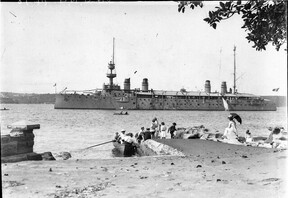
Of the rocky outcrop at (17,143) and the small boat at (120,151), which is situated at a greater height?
the rocky outcrop at (17,143)

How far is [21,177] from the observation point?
648 centimetres

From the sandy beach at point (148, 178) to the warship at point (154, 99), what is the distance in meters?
80.4

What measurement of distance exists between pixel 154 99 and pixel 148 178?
9062cm

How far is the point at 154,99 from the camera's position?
97250 millimetres

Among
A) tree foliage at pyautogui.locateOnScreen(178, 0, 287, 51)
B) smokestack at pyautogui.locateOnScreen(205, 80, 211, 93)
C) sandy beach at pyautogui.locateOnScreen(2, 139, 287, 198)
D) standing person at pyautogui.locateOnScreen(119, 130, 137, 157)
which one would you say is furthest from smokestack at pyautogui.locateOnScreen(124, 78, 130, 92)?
tree foliage at pyautogui.locateOnScreen(178, 0, 287, 51)

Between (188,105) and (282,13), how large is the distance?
9561cm

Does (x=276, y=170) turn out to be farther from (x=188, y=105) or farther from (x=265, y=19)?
(x=188, y=105)

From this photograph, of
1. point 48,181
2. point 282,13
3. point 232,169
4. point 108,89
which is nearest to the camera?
point 282,13

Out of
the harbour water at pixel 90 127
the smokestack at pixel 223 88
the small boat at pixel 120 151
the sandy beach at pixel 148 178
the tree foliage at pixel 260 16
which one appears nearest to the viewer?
the tree foliage at pixel 260 16

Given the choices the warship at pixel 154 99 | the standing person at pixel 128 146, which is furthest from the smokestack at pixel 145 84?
the standing person at pixel 128 146

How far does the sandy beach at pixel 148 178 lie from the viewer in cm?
564

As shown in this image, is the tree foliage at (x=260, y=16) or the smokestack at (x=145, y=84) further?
the smokestack at (x=145, y=84)

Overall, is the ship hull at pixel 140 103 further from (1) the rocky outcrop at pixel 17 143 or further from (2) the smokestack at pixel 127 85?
(1) the rocky outcrop at pixel 17 143

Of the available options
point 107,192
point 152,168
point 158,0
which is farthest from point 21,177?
point 158,0
